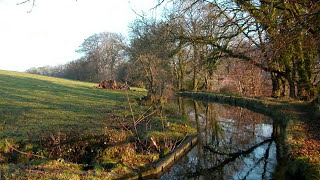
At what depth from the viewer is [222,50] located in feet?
46.3

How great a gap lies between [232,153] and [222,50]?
8.48 metres

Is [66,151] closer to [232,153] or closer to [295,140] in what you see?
[232,153]

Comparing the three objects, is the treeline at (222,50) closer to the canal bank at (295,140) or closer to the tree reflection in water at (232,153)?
the canal bank at (295,140)

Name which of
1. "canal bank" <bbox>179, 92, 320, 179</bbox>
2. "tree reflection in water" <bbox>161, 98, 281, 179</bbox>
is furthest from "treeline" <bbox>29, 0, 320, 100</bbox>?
"tree reflection in water" <bbox>161, 98, 281, 179</bbox>

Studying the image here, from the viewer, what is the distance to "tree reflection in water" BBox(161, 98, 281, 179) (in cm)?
572

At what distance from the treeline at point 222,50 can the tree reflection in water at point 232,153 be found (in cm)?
335

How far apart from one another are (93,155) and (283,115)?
998cm

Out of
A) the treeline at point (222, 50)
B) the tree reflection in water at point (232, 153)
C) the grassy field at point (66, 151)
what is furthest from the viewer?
the treeline at point (222, 50)

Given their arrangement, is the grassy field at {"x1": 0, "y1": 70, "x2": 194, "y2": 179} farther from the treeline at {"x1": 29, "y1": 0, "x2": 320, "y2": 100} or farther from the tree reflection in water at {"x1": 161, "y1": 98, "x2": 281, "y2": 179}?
the treeline at {"x1": 29, "y1": 0, "x2": 320, "y2": 100}

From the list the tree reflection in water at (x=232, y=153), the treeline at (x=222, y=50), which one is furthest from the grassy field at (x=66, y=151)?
the treeline at (x=222, y=50)

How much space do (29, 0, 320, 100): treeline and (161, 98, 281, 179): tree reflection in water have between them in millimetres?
3351

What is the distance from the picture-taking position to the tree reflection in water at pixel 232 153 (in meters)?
5.72

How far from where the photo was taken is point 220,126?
36.3 ft

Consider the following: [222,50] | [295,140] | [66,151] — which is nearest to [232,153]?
[295,140]
